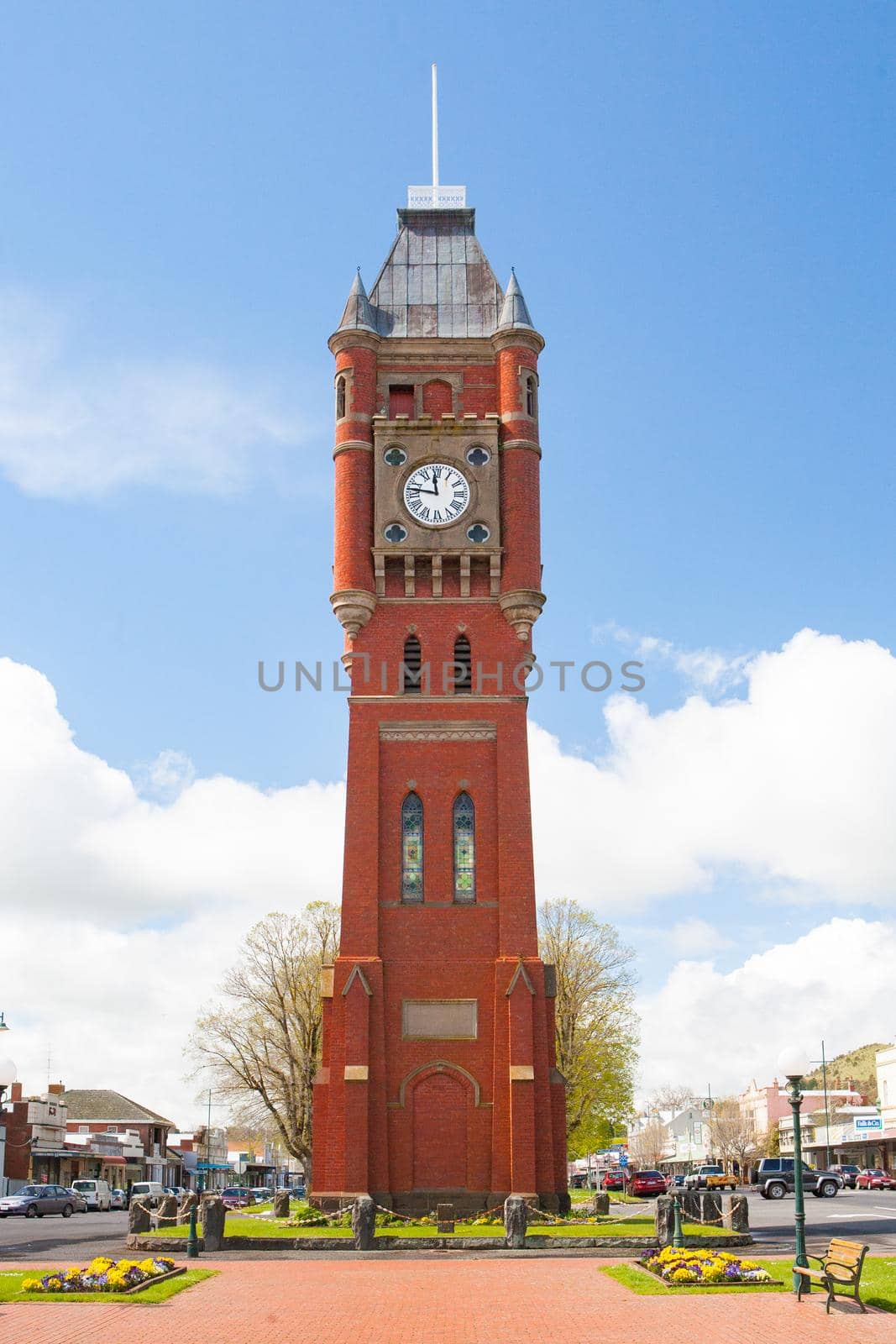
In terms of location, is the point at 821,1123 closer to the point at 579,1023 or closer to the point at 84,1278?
the point at 579,1023

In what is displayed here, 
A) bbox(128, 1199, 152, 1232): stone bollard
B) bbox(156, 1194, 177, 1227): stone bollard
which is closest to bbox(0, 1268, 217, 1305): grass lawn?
bbox(128, 1199, 152, 1232): stone bollard

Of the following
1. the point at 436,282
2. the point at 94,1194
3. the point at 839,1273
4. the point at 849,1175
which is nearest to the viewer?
the point at 839,1273

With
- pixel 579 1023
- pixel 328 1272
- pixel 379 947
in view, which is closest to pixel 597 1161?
pixel 579 1023

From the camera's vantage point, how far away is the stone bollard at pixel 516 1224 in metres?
28.7

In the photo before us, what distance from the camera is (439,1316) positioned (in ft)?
61.7

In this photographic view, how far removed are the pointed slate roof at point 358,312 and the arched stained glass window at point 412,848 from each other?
1444 centimetres

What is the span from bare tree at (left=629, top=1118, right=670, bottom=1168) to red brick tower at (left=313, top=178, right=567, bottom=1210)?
120245 millimetres

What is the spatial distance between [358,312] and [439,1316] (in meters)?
31.1

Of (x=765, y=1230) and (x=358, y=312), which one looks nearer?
(x=765, y=1230)

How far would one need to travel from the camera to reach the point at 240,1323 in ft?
59.8

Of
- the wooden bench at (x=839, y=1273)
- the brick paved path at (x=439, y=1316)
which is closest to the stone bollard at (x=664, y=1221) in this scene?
the brick paved path at (x=439, y=1316)

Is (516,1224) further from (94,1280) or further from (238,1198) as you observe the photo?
(238,1198)

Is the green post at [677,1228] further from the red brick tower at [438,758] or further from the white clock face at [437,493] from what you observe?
the white clock face at [437,493]

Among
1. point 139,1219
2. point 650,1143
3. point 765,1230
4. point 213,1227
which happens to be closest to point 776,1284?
point 213,1227
